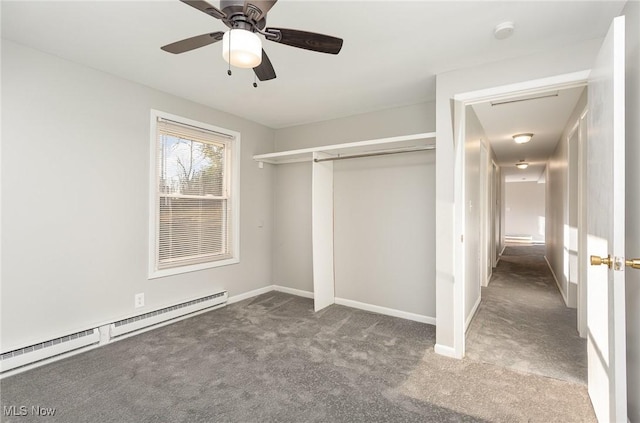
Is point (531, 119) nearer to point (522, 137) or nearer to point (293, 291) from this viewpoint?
point (522, 137)

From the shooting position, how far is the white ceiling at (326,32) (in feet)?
6.12

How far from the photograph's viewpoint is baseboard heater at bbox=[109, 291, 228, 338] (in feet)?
9.16

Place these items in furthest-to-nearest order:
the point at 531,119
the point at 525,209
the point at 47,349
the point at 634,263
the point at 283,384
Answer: the point at 525,209, the point at 531,119, the point at 47,349, the point at 283,384, the point at 634,263

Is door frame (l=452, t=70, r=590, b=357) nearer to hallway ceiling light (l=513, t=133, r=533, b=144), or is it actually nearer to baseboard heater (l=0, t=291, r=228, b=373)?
hallway ceiling light (l=513, t=133, r=533, b=144)

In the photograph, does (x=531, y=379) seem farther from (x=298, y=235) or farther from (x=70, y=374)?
(x=70, y=374)

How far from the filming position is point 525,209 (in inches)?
500

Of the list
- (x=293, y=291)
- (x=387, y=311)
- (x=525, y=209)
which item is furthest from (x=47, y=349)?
(x=525, y=209)

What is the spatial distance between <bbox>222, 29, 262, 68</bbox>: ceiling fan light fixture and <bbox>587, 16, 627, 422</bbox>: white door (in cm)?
166

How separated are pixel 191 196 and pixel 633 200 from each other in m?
3.70

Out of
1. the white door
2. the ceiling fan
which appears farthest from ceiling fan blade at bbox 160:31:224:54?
the white door

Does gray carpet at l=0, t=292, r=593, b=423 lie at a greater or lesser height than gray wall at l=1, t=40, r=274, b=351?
lesser

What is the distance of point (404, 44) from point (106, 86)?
104 inches

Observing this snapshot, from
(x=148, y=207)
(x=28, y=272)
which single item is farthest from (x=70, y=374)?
(x=148, y=207)

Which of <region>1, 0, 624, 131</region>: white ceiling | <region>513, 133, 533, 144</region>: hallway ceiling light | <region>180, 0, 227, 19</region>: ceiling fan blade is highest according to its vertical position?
<region>1, 0, 624, 131</region>: white ceiling
